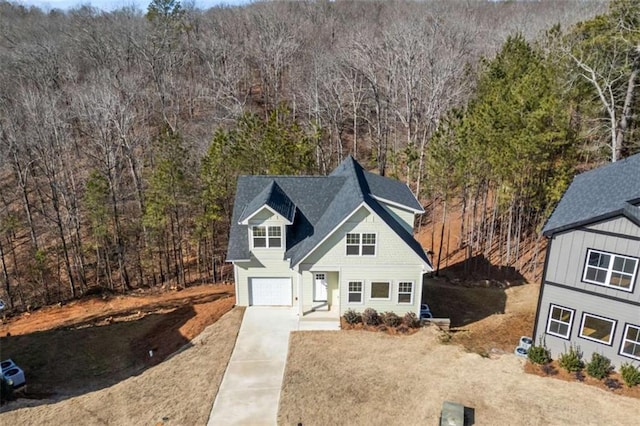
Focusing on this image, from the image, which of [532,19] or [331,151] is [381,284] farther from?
[532,19]

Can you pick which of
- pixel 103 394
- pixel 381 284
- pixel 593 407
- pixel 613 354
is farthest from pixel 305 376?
pixel 613 354

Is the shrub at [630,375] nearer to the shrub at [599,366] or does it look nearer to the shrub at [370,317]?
the shrub at [599,366]

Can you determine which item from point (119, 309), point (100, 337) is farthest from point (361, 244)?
point (119, 309)

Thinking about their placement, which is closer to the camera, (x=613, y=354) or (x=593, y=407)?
(x=593, y=407)

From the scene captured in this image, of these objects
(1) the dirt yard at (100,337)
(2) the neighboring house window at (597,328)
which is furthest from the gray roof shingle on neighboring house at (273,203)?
(2) the neighboring house window at (597,328)

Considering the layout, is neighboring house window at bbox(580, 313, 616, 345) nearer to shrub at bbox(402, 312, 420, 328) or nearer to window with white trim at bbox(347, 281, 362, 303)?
shrub at bbox(402, 312, 420, 328)

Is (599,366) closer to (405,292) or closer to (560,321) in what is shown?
(560,321)

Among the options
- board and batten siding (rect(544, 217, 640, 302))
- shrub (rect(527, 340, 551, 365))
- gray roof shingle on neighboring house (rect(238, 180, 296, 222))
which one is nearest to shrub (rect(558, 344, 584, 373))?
shrub (rect(527, 340, 551, 365))
